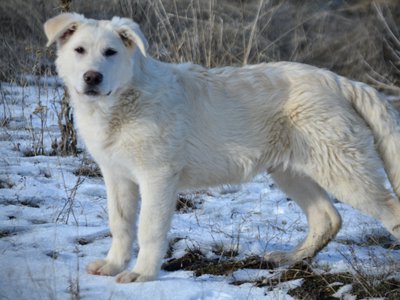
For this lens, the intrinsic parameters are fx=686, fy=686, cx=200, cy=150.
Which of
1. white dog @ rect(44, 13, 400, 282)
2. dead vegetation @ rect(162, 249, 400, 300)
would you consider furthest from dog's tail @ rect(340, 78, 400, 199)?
dead vegetation @ rect(162, 249, 400, 300)

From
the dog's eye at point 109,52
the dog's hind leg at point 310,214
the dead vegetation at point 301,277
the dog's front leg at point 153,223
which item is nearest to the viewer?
the dead vegetation at point 301,277

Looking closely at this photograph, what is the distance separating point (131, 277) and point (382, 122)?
6.71 ft

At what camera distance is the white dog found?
4.52 m

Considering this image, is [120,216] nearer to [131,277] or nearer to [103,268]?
[103,268]

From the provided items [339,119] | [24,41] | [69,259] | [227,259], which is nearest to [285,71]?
[339,119]

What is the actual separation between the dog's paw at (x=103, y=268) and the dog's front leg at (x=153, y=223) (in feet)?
0.71

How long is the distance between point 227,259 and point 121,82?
147 cm

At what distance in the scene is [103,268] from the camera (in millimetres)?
4594

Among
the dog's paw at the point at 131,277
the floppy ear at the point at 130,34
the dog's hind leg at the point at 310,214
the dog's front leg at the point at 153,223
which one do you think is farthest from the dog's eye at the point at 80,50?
the dog's hind leg at the point at 310,214

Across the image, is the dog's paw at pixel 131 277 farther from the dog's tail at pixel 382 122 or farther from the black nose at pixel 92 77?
the dog's tail at pixel 382 122

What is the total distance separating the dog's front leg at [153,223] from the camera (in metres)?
4.48

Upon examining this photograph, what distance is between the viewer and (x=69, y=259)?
469cm

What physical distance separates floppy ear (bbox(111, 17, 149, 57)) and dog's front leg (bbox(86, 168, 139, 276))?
878 millimetres

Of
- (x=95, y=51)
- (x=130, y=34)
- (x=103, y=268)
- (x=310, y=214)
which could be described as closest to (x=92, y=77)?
(x=95, y=51)
